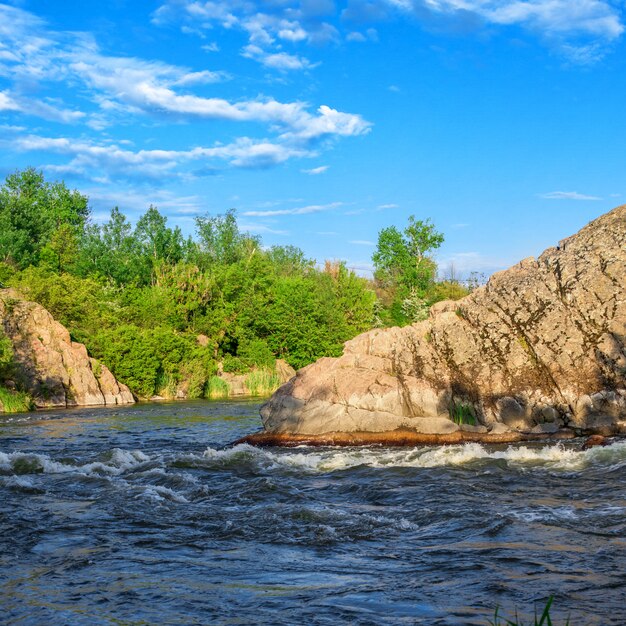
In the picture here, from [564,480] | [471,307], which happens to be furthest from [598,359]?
[564,480]

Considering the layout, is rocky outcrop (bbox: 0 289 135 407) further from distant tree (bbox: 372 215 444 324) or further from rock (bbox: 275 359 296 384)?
distant tree (bbox: 372 215 444 324)

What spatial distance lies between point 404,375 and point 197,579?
14412 mm

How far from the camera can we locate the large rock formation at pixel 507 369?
67.5ft

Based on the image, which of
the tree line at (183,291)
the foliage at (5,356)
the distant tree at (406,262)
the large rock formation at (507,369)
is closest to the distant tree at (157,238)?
the tree line at (183,291)

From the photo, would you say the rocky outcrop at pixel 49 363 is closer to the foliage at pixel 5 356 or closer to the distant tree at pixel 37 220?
the foliage at pixel 5 356

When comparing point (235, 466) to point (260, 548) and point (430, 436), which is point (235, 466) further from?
point (260, 548)

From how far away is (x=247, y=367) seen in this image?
192ft

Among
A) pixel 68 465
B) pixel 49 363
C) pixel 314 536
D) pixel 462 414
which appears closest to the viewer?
pixel 314 536

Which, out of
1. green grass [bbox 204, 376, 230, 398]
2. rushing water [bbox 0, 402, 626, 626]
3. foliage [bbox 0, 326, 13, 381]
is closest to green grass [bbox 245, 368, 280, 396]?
A: green grass [bbox 204, 376, 230, 398]

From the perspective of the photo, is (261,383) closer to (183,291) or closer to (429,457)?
(183,291)

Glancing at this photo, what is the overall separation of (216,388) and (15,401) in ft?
55.0

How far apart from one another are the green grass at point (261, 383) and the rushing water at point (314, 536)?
3397 centimetres

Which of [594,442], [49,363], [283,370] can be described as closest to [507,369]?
[594,442]

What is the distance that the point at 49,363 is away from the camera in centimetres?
3975
